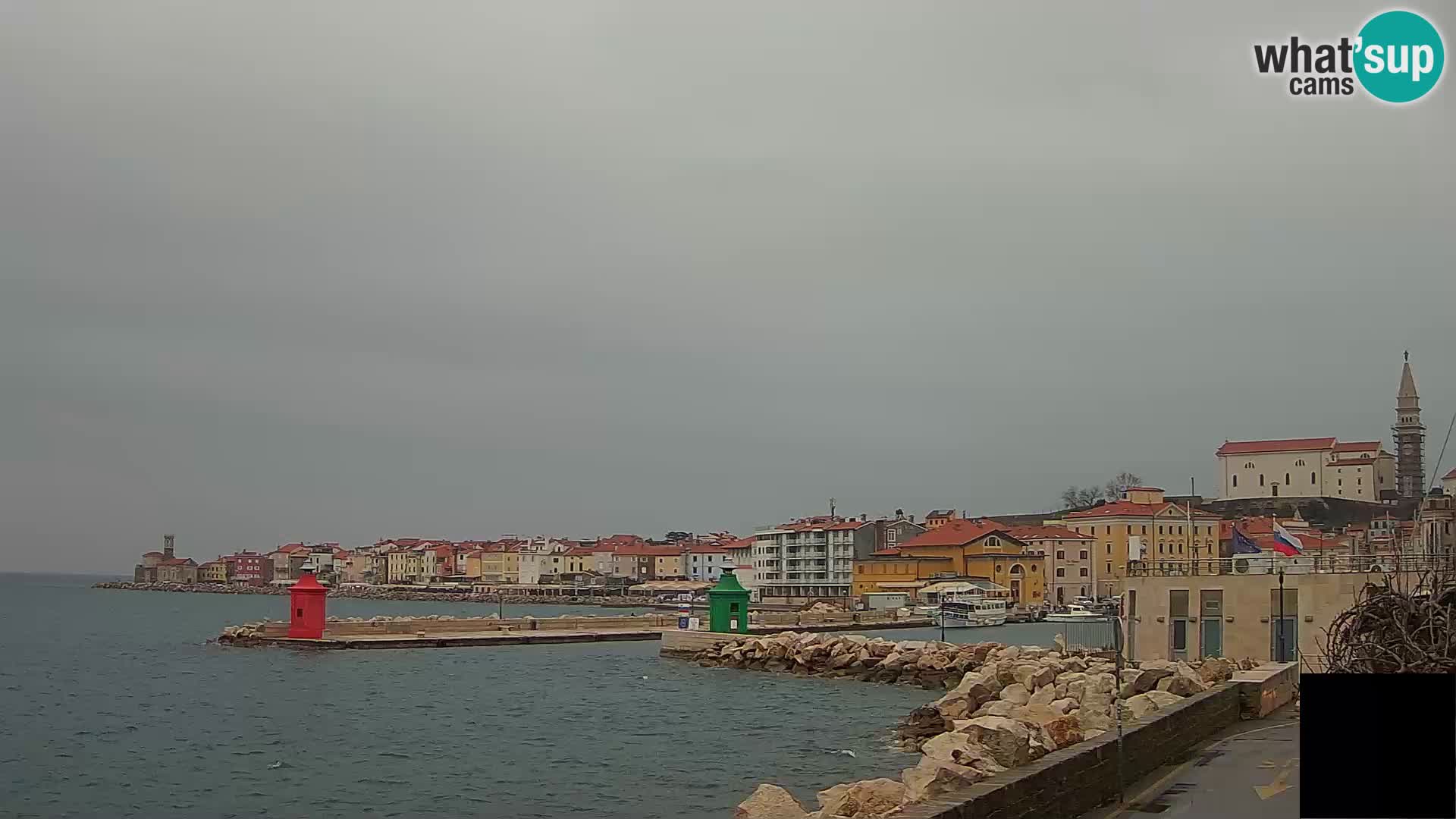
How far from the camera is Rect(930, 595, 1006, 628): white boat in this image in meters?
75.1

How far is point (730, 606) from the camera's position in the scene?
178 feet

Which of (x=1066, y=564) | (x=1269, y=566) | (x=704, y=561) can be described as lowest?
(x=704, y=561)

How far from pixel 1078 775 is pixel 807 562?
94295 millimetres

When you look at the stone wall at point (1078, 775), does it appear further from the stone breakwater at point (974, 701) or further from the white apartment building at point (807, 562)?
the white apartment building at point (807, 562)

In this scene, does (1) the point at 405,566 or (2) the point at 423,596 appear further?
(1) the point at 405,566

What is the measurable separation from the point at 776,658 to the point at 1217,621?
2091 centimetres

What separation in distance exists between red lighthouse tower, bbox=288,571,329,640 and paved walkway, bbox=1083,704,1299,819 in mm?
45872

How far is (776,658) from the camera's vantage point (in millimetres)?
46344

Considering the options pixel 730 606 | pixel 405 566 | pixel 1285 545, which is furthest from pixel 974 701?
pixel 405 566

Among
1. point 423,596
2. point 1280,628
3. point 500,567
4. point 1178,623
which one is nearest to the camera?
point 1280,628

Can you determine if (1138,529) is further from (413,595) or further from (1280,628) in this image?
(413,595)

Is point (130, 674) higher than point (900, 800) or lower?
lower

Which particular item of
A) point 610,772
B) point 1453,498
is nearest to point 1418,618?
point 1453,498

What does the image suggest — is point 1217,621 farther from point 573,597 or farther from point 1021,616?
point 573,597
